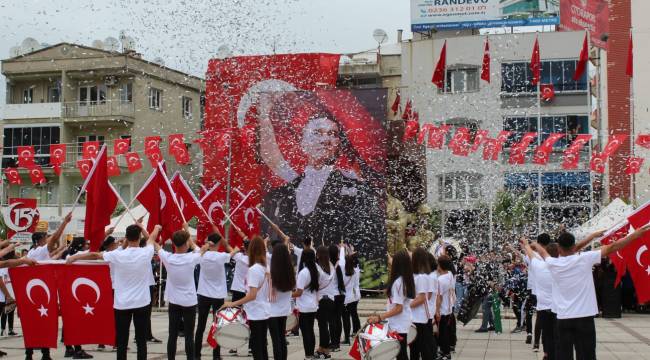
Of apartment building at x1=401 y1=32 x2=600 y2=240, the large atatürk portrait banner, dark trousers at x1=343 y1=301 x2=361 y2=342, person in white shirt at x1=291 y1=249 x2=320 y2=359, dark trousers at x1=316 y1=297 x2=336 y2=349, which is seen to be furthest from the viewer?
apartment building at x1=401 y1=32 x2=600 y2=240

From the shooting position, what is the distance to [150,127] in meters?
49.1

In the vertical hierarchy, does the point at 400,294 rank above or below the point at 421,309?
above

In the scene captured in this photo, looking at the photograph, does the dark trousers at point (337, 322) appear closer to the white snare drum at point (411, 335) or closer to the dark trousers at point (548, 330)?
the dark trousers at point (548, 330)

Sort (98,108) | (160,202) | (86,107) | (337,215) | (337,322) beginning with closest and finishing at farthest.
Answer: (160,202) < (337,322) < (337,215) < (98,108) < (86,107)

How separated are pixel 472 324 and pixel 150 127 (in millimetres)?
31020

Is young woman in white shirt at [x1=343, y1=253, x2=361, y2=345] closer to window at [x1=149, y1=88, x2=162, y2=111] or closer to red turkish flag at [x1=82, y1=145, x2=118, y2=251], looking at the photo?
red turkish flag at [x1=82, y1=145, x2=118, y2=251]

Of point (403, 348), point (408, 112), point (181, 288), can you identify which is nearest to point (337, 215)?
point (408, 112)

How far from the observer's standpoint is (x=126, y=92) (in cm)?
4872

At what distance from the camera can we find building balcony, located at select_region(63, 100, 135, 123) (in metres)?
47.7

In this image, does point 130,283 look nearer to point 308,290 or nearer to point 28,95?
point 308,290

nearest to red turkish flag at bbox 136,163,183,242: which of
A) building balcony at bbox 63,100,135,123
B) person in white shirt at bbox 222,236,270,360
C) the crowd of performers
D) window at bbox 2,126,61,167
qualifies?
the crowd of performers

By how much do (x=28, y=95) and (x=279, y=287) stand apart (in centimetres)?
4316

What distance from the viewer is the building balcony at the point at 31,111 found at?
49.4 m

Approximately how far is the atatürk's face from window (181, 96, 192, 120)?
12.5 metres
